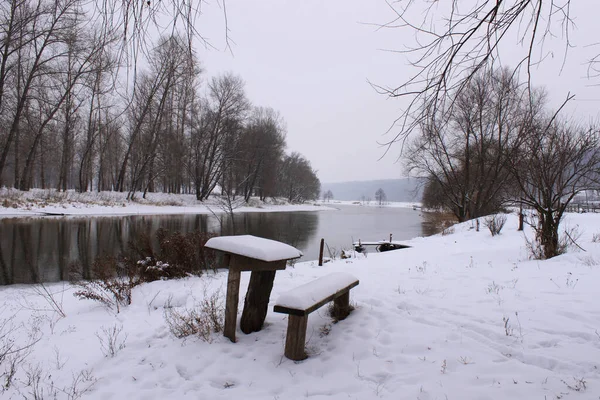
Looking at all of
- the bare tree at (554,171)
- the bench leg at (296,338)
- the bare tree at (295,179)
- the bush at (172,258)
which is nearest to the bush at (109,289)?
the bush at (172,258)

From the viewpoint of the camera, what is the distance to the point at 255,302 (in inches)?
130

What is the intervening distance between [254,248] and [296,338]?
0.89 meters

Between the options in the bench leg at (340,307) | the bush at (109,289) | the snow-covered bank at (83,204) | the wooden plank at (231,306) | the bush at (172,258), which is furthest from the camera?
the snow-covered bank at (83,204)

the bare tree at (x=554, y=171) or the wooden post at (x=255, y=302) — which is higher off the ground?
the bare tree at (x=554, y=171)

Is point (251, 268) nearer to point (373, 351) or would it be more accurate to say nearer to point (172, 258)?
point (373, 351)

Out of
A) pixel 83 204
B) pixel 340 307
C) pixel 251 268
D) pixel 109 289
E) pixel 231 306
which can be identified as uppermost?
pixel 251 268

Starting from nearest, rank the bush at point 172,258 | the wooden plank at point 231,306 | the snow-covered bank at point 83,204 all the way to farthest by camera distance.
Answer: the wooden plank at point 231,306 → the bush at point 172,258 → the snow-covered bank at point 83,204

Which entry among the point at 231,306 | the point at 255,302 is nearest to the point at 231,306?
the point at 231,306

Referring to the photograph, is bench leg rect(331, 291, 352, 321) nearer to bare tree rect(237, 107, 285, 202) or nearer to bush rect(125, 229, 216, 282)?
bush rect(125, 229, 216, 282)

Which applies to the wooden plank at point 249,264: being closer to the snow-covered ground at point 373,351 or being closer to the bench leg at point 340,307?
the snow-covered ground at point 373,351

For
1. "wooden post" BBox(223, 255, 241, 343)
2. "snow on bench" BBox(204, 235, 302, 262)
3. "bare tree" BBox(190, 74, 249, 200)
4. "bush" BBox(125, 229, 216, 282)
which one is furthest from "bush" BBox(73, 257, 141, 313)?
"bare tree" BBox(190, 74, 249, 200)

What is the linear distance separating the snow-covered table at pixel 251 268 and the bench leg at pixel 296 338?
57 centimetres

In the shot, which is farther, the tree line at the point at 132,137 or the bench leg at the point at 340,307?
the tree line at the point at 132,137

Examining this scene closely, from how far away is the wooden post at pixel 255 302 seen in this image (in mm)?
3299
